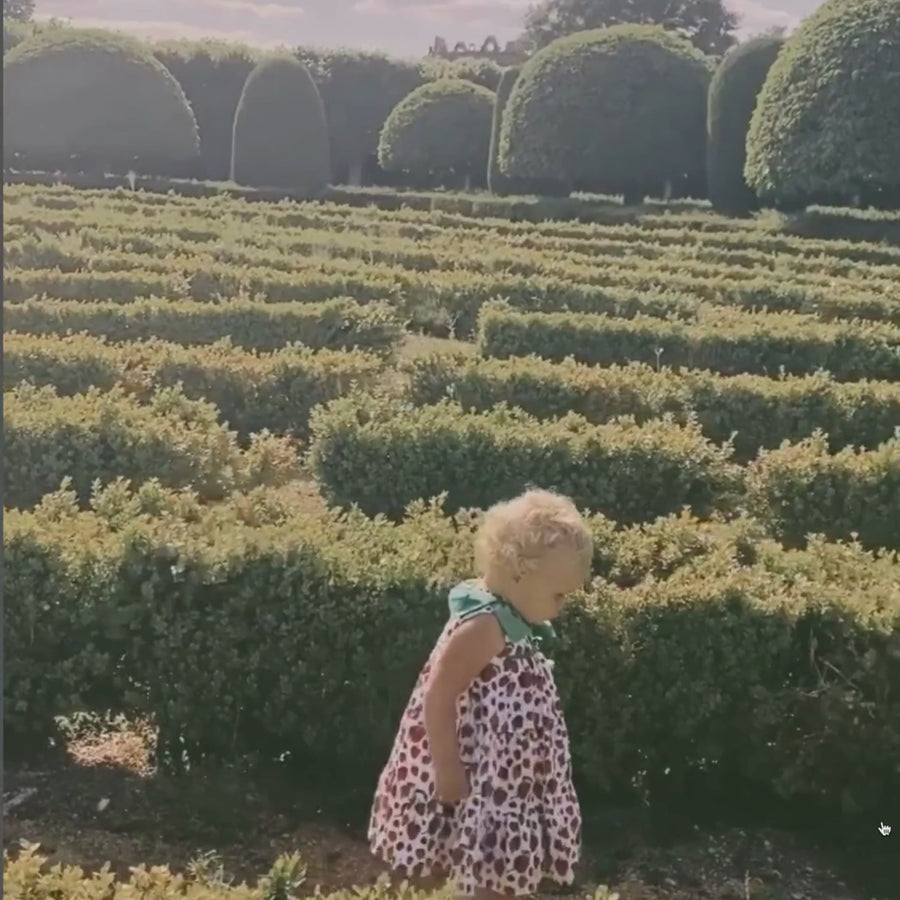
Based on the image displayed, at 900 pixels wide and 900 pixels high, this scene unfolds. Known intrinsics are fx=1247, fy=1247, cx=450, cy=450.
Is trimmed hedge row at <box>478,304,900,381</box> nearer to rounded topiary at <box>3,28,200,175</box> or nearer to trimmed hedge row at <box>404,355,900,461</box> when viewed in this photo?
trimmed hedge row at <box>404,355,900,461</box>

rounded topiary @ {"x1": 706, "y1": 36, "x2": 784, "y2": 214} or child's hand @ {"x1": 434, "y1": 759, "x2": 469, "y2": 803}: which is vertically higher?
rounded topiary @ {"x1": 706, "y1": 36, "x2": 784, "y2": 214}

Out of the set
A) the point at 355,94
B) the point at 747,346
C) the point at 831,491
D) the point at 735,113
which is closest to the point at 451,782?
the point at 831,491

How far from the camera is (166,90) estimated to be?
35.9 metres

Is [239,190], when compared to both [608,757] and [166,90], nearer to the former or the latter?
[166,90]

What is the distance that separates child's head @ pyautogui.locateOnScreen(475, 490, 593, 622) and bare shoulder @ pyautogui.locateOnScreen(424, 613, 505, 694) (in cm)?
10

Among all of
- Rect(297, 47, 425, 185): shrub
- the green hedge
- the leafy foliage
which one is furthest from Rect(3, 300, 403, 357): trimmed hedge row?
the leafy foliage

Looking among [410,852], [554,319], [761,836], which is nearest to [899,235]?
[554,319]

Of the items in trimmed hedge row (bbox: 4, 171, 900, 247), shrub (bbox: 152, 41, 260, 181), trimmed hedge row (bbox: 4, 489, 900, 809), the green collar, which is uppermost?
shrub (bbox: 152, 41, 260, 181)

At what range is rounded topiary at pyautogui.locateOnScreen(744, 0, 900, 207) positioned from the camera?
83.7 ft

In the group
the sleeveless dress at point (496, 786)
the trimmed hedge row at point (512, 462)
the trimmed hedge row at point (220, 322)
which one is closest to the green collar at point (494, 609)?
the sleeveless dress at point (496, 786)

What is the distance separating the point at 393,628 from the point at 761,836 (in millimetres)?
1707

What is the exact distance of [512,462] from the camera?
26.5 feet

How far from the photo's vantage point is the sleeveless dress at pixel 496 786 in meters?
3.38

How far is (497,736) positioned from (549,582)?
46 cm
